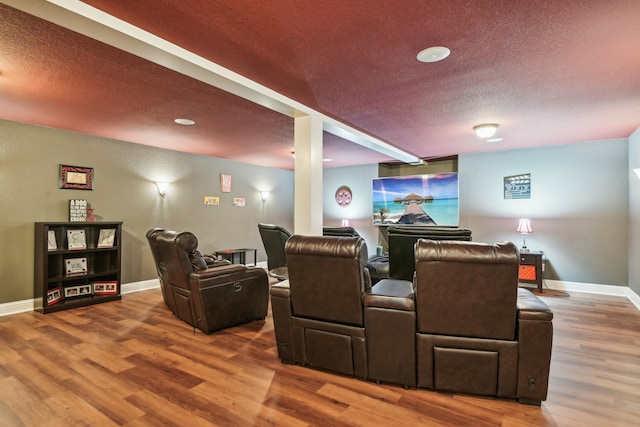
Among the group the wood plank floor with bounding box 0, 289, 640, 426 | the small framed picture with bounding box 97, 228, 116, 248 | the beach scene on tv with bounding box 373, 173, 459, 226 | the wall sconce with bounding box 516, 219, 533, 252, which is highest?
the beach scene on tv with bounding box 373, 173, 459, 226

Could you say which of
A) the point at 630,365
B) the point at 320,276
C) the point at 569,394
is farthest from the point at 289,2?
the point at 630,365

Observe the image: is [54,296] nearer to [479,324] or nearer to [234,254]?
[234,254]

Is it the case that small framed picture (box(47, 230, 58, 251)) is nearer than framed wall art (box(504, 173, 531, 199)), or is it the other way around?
small framed picture (box(47, 230, 58, 251))

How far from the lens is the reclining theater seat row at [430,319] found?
2.10 metres

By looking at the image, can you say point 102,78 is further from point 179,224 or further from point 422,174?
point 422,174

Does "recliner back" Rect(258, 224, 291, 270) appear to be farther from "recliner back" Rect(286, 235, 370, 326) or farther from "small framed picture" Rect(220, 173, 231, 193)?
"recliner back" Rect(286, 235, 370, 326)

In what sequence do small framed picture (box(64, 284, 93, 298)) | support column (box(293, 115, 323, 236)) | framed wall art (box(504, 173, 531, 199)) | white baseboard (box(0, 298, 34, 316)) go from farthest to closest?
framed wall art (box(504, 173, 531, 199)) < small framed picture (box(64, 284, 93, 298)) < white baseboard (box(0, 298, 34, 316)) < support column (box(293, 115, 323, 236))

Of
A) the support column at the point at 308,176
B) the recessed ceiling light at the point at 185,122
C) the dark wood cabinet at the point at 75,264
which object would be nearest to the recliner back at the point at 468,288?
the support column at the point at 308,176

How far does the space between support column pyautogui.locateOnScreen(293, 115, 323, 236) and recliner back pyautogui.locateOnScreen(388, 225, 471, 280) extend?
3.50 feet

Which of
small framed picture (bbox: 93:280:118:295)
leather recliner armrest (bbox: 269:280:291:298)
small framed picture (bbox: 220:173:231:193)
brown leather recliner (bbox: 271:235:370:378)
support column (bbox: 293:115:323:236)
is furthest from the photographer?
small framed picture (bbox: 220:173:231:193)

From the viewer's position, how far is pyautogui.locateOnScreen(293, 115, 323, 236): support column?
12.3 ft

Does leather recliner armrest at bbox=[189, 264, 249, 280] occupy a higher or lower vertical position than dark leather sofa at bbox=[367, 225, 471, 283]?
lower

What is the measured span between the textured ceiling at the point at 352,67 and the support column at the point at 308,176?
28 cm

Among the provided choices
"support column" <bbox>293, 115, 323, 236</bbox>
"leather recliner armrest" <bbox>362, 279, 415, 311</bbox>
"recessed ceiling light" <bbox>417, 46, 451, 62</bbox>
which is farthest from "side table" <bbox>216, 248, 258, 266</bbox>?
"recessed ceiling light" <bbox>417, 46, 451, 62</bbox>
